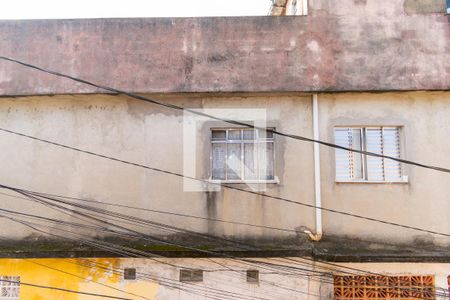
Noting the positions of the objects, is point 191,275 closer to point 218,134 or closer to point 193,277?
point 193,277

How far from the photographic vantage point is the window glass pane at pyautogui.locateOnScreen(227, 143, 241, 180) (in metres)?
8.99

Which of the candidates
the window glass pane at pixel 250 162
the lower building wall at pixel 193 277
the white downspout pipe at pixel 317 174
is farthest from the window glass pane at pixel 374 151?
the window glass pane at pixel 250 162

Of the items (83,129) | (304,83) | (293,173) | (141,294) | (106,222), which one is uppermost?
(304,83)

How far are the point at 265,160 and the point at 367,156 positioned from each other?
72.9 inches

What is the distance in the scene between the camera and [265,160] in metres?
9.01

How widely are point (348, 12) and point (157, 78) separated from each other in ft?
12.2

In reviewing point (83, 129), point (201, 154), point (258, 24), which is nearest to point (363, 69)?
point (258, 24)

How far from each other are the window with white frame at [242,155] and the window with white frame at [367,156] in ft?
4.14

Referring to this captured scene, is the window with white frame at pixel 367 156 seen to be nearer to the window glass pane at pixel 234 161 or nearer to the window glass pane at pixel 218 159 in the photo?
the window glass pane at pixel 234 161

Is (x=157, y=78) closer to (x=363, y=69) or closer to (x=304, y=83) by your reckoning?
(x=304, y=83)

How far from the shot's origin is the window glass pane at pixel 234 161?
8992 millimetres

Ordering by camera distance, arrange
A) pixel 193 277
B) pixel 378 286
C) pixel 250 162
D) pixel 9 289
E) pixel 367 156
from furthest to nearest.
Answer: pixel 9 289, pixel 250 162, pixel 367 156, pixel 193 277, pixel 378 286

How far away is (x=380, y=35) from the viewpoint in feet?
29.4

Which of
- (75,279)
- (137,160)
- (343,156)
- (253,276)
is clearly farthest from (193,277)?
(343,156)
